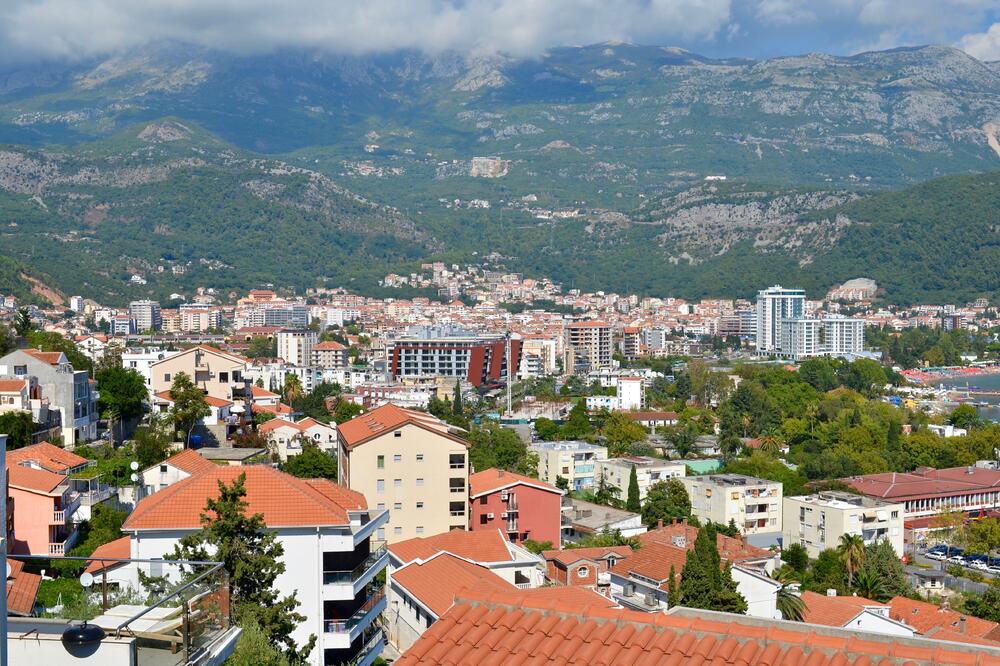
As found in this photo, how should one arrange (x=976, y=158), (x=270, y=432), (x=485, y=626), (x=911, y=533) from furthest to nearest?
(x=976, y=158), (x=270, y=432), (x=911, y=533), (x=485, y=626)

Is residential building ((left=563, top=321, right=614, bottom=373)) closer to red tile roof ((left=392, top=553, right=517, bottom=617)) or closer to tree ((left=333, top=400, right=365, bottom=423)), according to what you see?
tree ((left=333, top=400, right=365, bottom=423))

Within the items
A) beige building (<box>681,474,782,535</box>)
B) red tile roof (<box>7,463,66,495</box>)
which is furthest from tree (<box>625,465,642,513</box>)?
red tile roof (<box>7,463,66,495</box>)

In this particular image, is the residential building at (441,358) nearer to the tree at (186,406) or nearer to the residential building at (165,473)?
the tree at (186,406)

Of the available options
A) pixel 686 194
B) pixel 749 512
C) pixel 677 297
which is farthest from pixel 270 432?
pixel 686 194

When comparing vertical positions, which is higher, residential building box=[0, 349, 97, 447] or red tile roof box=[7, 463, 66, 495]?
residential building box=[0, 349, 97, 447]

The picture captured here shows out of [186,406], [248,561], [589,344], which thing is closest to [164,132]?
[589,344]

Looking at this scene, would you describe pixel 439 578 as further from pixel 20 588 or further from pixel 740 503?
pixel 740 503

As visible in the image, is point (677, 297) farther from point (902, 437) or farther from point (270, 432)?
point (270, 432)
